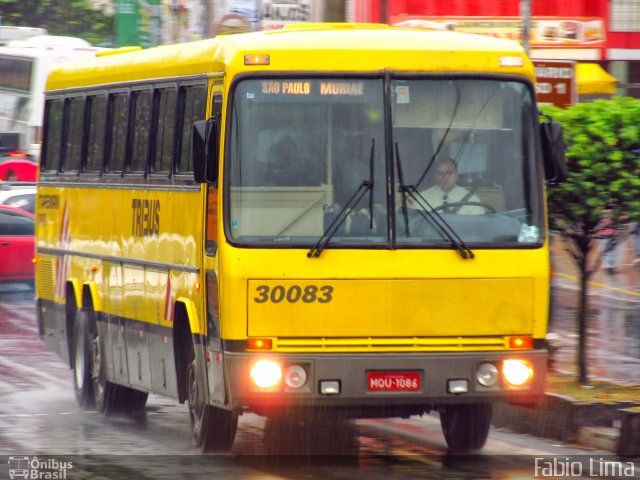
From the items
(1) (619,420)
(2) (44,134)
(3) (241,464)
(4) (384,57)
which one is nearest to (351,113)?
(4) (384,57)

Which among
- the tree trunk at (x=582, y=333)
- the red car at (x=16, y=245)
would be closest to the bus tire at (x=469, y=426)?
Result: the tree trunk at (x=582, y=333)

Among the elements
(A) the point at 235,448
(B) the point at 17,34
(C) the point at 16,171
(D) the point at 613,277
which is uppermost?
(A) the point at 235,448

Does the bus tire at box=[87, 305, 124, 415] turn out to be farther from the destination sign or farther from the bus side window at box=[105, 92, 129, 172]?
the destination sign

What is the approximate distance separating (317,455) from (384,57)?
9.21 ft

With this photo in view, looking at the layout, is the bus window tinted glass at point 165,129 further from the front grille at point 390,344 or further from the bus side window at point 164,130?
the front grille at point 390,344

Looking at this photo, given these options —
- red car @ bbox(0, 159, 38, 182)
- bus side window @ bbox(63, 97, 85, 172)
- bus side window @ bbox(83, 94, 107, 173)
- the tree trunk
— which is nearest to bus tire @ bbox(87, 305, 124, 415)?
bus side window @ bbox(83, 94, 107, 173)

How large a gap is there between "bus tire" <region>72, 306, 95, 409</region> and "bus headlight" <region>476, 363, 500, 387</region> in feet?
17.3

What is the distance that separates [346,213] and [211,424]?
1.89m

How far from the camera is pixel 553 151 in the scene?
35.9 feet

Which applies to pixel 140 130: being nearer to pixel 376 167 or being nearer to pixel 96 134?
pixel 96 134

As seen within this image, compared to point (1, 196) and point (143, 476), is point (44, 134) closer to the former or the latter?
point (143, 476)

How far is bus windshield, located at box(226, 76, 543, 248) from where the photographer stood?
34.2 feet

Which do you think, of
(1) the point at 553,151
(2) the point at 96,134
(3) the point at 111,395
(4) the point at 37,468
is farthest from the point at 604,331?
(4) the point at 37,468

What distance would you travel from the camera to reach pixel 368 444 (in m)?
12.1
